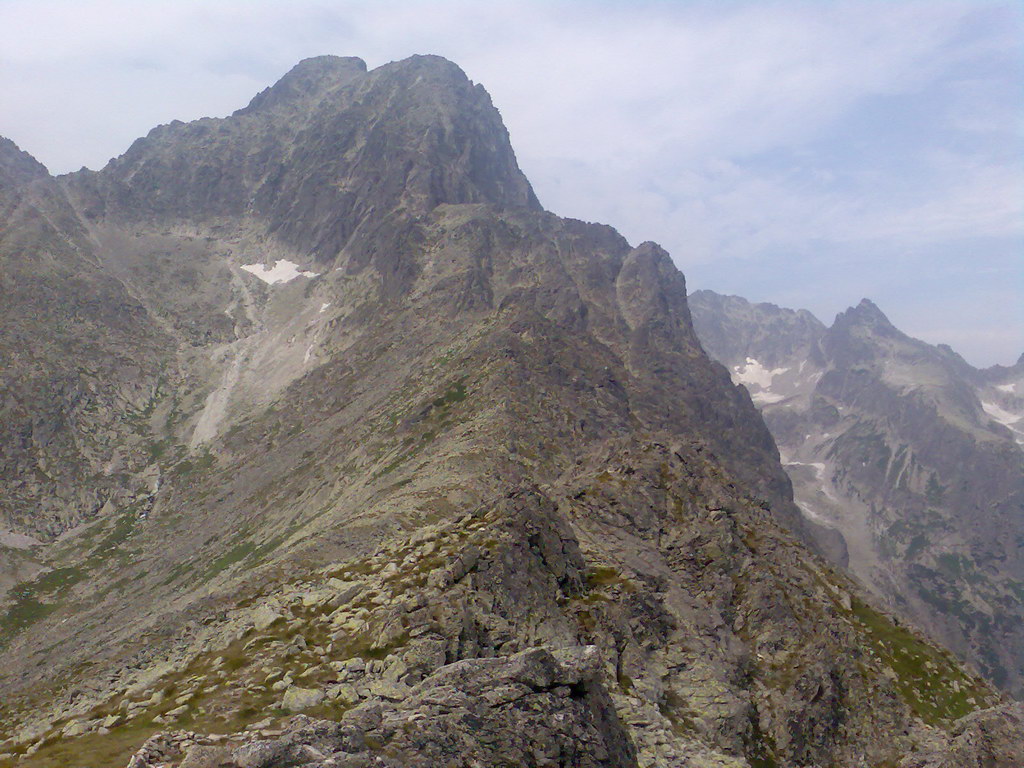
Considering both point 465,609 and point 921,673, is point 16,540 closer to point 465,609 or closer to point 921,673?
point 465,609

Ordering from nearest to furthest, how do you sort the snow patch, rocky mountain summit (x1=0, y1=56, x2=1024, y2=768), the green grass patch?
rocky mountain summit (x1=0, y1=56, x2=1024, y2=768) → the green grass patch → the snow patch

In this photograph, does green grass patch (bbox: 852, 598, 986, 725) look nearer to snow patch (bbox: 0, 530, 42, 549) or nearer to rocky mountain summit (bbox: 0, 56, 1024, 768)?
rocky mountain summit (bbox: 0, 56, 1024, 768)

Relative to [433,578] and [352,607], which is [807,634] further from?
[352,607]

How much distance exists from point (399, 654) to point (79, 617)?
96.9 m

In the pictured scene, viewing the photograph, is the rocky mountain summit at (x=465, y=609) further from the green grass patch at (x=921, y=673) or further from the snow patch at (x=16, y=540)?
the snow patch at (x=16, y=540)

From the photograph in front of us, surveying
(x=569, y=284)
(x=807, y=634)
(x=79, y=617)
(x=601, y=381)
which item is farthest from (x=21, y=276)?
(x=807, y=634)

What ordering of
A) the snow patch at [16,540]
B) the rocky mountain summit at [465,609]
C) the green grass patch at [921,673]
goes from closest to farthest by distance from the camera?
the rocky mountain summit at [465,609]
the green grass patch at [921,673]
the snow patch at [16,540]

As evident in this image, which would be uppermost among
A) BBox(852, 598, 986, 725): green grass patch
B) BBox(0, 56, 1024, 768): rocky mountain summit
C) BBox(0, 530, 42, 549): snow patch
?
BBox(0, 56, 1024, 768): rocky mountain summit

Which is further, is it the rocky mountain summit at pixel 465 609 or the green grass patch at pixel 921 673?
the green grass patch at pixel 921 673

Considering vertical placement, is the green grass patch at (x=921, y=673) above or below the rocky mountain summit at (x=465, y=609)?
below

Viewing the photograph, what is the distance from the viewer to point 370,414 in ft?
401

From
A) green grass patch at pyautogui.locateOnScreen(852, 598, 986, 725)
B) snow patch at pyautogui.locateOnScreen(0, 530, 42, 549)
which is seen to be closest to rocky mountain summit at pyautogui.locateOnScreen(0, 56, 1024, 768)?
green grass patch at pyautogui.locateOnScreen(852, 598, 986, 725)

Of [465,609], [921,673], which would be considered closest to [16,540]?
[465,609]

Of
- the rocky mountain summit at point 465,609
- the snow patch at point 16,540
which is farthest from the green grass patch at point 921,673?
the snow patch at point 16,540
